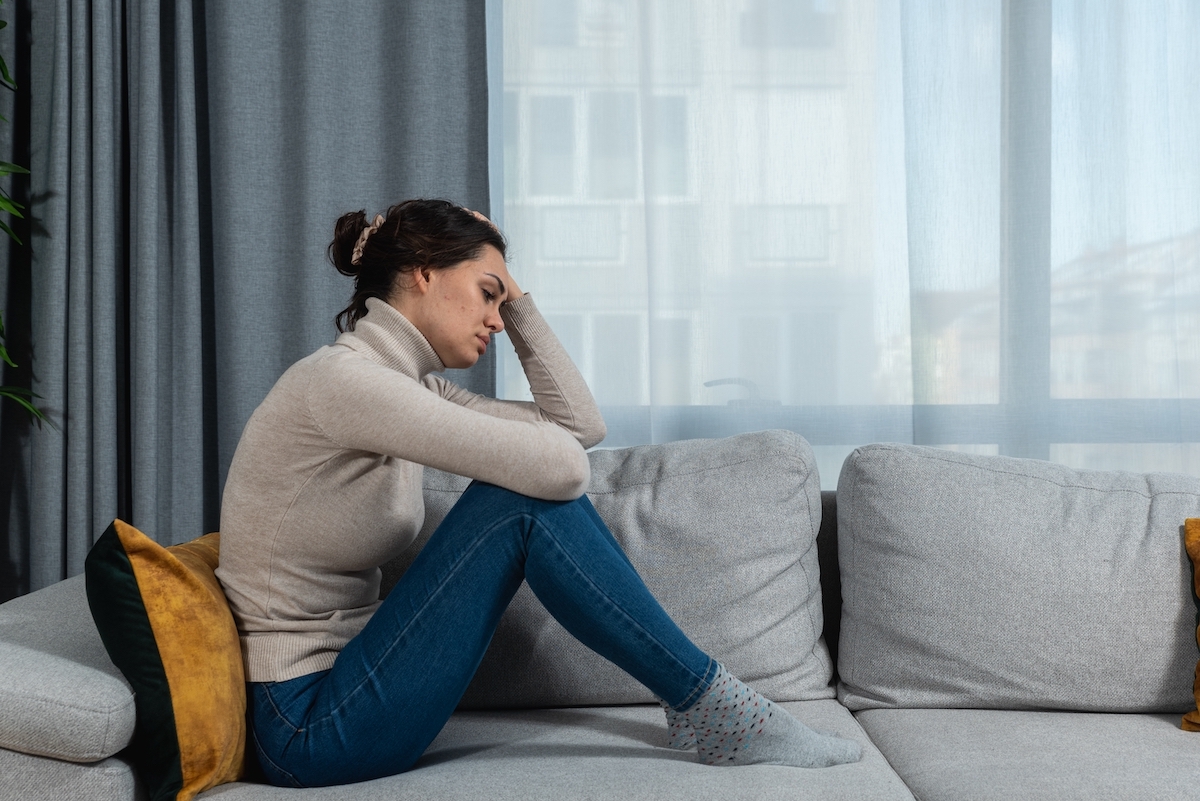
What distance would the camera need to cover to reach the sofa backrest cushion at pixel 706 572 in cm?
154

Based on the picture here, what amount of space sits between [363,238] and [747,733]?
0.94 meters

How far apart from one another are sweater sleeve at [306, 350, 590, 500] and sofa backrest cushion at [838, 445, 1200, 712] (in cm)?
67

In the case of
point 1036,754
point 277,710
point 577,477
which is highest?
point 577,477

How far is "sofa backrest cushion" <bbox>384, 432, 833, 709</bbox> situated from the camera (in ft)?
5.05

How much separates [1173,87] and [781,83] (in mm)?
893

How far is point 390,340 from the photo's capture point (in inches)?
54.0

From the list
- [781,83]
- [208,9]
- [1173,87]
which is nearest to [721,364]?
[781,83]

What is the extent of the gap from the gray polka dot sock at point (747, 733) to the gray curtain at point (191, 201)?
111cm

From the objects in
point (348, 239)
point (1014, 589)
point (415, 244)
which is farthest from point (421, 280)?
point (1014, 589)

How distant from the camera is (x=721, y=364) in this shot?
2172 mm

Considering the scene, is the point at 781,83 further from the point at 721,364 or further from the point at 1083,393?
the point at 1083,393

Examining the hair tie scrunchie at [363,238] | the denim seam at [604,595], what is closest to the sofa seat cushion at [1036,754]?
the denim seam at [604,595]

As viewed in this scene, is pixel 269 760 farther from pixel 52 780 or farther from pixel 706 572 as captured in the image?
pixel 706 572

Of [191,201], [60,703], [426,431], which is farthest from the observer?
[191,201]
